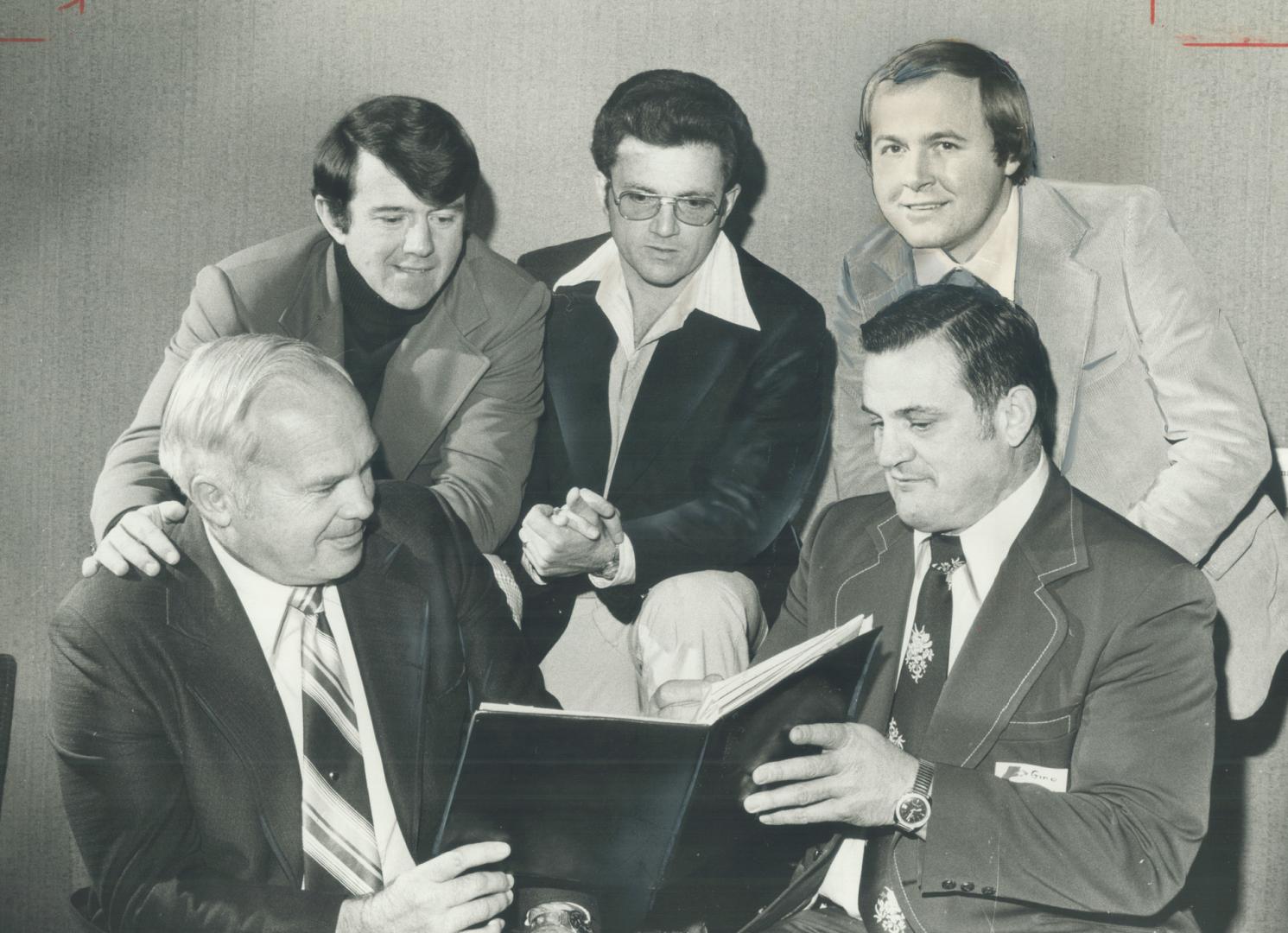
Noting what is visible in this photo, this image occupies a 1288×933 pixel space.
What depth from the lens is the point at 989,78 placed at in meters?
2.81

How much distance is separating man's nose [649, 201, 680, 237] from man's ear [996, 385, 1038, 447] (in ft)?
2.79

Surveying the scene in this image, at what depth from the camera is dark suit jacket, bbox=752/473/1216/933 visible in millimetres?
2271

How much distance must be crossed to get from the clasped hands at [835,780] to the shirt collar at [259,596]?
89 centimetres

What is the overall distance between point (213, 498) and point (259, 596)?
0.20 meters

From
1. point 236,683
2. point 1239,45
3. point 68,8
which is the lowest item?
point 236,683

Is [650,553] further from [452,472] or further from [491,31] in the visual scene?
[491,31]

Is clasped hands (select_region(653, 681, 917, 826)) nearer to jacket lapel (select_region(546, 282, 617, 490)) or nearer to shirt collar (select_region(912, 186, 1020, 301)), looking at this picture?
jacket lapel (select_region(546, 282, 617, 490))

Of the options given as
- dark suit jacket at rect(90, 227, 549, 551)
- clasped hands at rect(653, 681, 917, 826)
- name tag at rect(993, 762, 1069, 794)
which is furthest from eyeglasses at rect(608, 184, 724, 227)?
name tag at rect(993, 762, 1069, 794)

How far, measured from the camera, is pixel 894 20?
2.87 m

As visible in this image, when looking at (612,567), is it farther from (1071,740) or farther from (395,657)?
(1071,740)

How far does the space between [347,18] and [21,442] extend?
1.18 metres

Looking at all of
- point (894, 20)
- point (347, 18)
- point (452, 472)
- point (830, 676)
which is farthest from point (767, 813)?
point (347, 18)

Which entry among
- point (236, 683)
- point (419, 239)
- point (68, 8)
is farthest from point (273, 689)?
point (68, 8)

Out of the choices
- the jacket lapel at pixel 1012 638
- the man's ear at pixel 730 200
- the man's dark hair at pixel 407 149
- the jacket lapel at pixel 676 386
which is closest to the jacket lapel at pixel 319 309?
the man's dark hair at pixel 407 149
